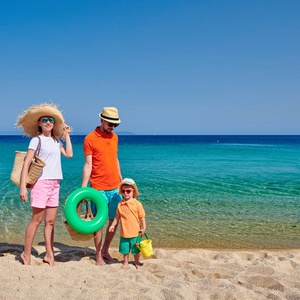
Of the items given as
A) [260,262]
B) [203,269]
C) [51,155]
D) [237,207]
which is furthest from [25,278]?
[237,207]

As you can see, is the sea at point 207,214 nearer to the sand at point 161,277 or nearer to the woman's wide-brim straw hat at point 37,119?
the sand at point 161,277

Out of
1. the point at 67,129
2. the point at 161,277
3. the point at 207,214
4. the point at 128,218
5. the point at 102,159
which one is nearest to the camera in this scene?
the point at 161,277

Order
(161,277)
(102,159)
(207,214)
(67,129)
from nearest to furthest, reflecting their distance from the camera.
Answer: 1. (161,277)
2. (102,159)
3. (67,129)
4. (207,214)

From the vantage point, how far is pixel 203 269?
3738 mm

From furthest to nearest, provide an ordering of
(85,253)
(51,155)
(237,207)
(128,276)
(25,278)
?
(237,207)
(85,253)
(51,155)
(128,276)
(25,278)

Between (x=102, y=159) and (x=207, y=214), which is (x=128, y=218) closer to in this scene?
(x=102, y=159)

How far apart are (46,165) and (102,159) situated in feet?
2.25

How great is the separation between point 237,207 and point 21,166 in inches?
216

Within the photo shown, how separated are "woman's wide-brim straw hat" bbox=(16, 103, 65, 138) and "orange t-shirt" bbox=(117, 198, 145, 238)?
128 centimetres

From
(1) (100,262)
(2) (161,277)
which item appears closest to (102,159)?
(1) (100,262)

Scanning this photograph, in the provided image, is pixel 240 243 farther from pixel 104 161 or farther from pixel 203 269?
pixel 104 161

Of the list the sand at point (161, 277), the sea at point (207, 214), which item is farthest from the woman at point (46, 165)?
the sea at point (207, 214)

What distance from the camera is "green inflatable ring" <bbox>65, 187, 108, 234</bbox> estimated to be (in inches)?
145

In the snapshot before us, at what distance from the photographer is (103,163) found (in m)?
3.91
